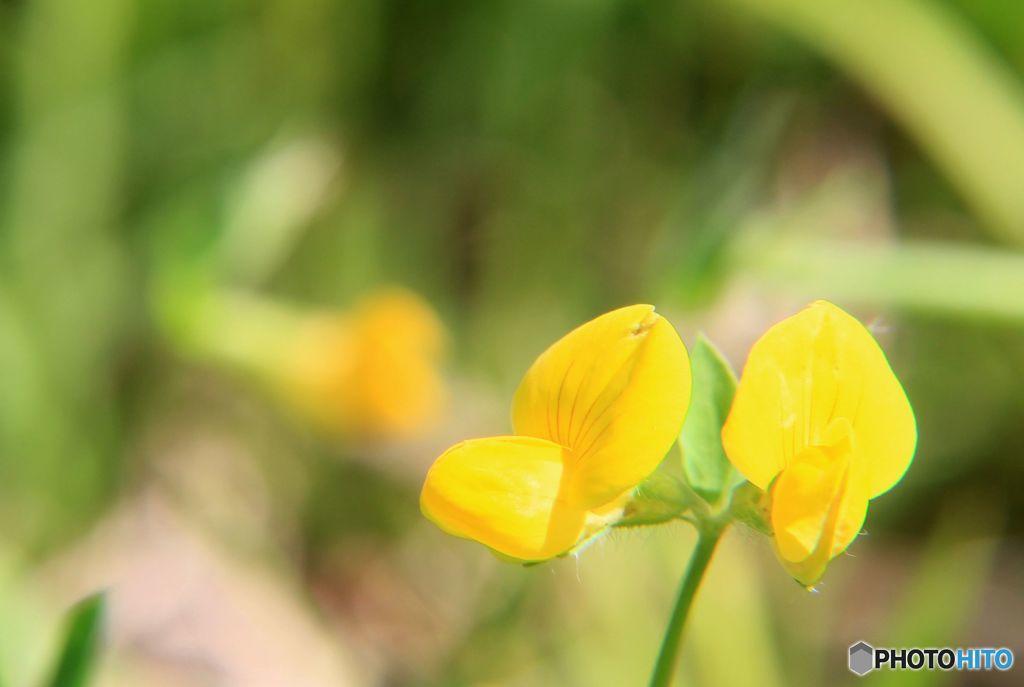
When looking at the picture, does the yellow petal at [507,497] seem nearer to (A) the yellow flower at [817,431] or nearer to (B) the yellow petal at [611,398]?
(B) the yellow petal at [611,398]

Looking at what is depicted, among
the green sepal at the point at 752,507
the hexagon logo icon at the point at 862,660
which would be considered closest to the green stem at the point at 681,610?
the green sepal at the point at 752,507

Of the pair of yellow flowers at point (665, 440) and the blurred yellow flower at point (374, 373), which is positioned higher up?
the blurred yellow flower at point (374, 373)

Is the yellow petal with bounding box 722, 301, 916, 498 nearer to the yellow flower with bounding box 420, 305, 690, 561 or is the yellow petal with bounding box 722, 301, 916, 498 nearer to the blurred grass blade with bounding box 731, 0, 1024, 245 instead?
the yellow flower with bounding box 420, 305, 690, 561

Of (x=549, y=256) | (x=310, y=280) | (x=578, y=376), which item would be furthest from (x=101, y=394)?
(x=578, y=376)

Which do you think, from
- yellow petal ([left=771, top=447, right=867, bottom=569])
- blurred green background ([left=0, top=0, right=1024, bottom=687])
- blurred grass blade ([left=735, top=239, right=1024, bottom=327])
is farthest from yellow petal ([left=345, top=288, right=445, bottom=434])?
yellow petal ([left=771, top=447, right=867, bottom=569])

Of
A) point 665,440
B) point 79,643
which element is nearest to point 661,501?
Result: point 665,440

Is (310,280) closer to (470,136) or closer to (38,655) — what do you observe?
(470,136)
